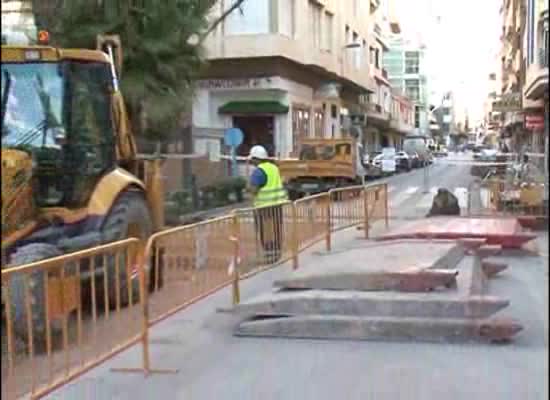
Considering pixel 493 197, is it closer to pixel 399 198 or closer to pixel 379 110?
pixel 399 198

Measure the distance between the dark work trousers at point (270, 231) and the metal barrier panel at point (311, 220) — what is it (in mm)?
467

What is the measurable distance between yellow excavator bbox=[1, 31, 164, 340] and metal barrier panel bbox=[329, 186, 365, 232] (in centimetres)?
636

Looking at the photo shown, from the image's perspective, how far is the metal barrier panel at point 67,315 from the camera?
17.3ft

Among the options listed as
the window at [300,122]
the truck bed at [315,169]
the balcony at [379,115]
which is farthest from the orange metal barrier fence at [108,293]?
the window at [300,122]

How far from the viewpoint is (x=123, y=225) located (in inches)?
311

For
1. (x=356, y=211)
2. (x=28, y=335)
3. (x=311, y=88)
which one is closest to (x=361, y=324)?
(x=28, y=335)

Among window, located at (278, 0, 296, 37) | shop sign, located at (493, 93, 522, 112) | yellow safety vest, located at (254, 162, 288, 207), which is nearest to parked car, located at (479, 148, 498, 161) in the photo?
shop sign, located at (493, 93, 522, 112)

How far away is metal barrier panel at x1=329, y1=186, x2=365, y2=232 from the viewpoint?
14473 mm

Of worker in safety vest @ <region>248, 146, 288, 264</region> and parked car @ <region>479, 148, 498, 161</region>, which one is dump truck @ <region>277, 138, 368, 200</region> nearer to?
worker in safety vest @ <region>248, 146, 288, 264</region>

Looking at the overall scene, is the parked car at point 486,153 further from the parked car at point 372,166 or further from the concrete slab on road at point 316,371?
the parked car at point 372,166

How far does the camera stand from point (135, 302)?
6648mm

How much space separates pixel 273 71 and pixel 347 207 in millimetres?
19827

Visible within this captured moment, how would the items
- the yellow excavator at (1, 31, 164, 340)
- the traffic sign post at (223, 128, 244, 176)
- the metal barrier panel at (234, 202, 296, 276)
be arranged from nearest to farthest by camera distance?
the yellow excavator at (1, 31, 164, 340) → the metal barrier panel at (234, 202, 296, 276) → the traffic sign post at (223, 128, 244, 176)

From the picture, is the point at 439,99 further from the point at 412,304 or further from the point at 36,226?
the point at 36,226
